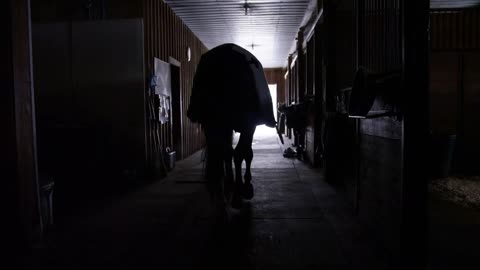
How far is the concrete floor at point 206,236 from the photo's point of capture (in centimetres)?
216

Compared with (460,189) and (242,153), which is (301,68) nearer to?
(460,189)

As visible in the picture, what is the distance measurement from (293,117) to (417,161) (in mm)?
5125

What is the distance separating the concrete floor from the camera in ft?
7.09

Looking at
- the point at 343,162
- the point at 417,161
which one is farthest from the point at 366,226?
the point at 343,162

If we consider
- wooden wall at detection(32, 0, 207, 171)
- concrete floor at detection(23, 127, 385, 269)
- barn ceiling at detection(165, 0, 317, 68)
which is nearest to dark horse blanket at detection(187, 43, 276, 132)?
concrete floor at detection(23, 127, 385, 269)

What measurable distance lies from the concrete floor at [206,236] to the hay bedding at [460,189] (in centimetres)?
125

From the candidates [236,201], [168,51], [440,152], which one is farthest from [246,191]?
[168,51]

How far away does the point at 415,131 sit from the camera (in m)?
1.90

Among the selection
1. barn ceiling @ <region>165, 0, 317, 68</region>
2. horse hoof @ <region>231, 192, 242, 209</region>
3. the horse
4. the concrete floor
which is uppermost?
barn ceiling @ <region>165, 0, 317, 68</region>

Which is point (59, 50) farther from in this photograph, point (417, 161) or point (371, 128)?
point (417, 161)

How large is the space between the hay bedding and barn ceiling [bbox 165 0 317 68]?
401 cm

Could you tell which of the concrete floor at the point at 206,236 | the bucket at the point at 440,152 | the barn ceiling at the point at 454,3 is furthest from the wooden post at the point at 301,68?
the concrete floor at the point at 206,236

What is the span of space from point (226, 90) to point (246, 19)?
18.4ft

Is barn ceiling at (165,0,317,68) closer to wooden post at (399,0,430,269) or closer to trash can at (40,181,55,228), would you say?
trash can at (40,181,55,228)
